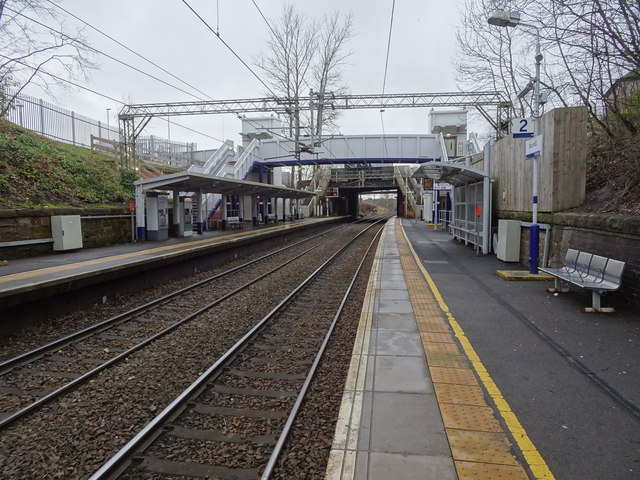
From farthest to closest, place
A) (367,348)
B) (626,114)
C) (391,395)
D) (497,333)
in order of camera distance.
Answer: (626,114)
(497,333)
(367,348)
(391,395)

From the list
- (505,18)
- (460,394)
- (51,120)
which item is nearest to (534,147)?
(505,18)

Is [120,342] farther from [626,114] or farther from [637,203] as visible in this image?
[626,114]

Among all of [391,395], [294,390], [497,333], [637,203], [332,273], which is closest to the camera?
[391,395]

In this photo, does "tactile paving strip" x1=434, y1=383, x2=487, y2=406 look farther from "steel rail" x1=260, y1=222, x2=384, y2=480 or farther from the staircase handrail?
the staircase handrail

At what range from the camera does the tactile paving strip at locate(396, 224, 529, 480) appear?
107 inches

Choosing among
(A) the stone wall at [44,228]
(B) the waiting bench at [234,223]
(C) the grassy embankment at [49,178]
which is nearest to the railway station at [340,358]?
(A) the stone wall at [44,228]

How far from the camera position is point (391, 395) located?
12.5 feet

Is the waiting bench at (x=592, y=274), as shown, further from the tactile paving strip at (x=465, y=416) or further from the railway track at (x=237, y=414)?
the railway track at (x=237, y=414)

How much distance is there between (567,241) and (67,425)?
9.11 metres

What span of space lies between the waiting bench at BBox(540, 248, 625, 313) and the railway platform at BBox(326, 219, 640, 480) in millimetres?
394

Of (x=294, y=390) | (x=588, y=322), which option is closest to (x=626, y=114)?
(x=588, y=322)

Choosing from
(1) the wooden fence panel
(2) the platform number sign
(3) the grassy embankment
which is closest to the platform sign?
(2) the platform number sign

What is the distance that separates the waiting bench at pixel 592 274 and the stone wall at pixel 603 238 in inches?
9.7

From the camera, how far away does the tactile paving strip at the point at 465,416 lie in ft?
8.95
